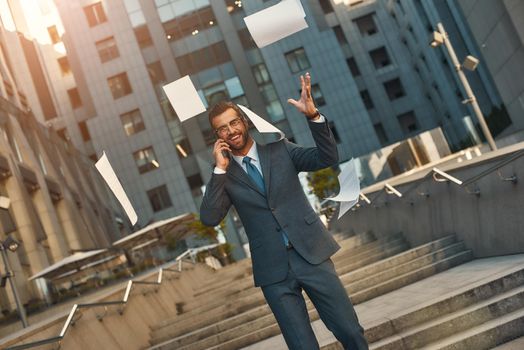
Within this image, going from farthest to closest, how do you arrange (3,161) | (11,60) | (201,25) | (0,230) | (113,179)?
(201,25) < (11,60) < (3,161) < (0,230) < (113,179)

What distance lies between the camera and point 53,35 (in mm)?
32656

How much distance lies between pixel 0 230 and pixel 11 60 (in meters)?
10.5

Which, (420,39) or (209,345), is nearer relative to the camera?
(209,345)

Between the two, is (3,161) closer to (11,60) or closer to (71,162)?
(11,60)

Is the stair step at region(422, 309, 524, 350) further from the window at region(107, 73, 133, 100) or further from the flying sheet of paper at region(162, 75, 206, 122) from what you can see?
the window at region(107, 73, 133, 100)

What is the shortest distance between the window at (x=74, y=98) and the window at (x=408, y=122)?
17.6 m

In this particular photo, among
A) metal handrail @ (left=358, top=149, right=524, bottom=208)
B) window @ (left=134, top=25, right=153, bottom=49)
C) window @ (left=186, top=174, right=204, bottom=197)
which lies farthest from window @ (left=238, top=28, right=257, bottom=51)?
metal handrail @ (left=358, top=149, right=524, bottom=208)

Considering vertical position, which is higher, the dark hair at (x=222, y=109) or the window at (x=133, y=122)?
the window at (x=133, y=122)

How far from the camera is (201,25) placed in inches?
1094

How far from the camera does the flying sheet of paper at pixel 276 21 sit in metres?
3.10

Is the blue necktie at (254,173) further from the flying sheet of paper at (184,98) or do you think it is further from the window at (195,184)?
the window at (195,184)

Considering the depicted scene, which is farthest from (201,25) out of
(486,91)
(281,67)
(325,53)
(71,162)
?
(486,91)

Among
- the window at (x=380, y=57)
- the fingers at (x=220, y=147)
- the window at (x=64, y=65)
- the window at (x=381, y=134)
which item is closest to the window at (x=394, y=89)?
the window at (x=380, y=57)

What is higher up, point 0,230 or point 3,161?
point 3,161
